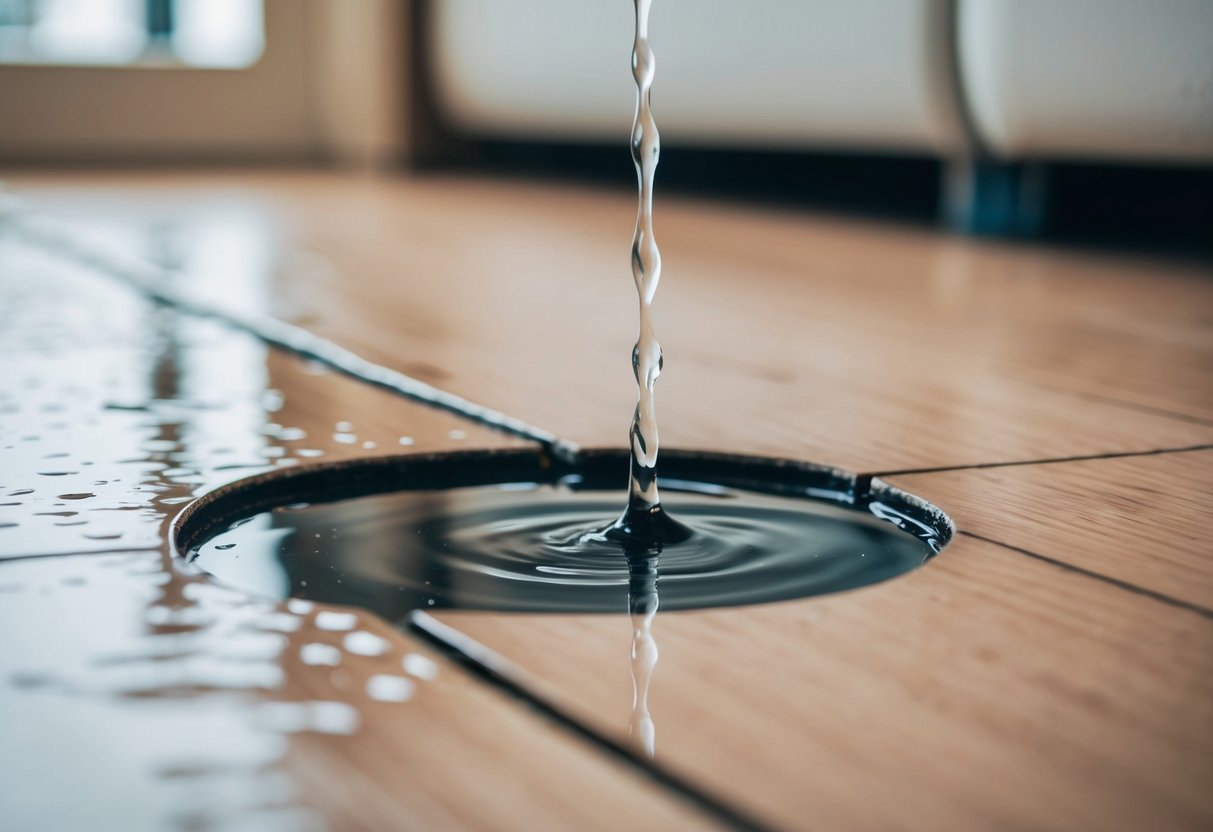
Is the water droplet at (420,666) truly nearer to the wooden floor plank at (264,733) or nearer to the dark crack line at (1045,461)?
the wooden floor plank at (264,733)

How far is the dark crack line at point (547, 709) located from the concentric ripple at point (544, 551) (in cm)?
5

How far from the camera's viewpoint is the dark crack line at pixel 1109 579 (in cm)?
39

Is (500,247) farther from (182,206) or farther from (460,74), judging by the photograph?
(460,74)

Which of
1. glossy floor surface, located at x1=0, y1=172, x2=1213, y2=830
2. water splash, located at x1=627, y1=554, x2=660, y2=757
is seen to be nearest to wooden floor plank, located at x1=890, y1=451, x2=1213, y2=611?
glossy floor surface, located at x1=0, y1=172, x2=1213, y2=830

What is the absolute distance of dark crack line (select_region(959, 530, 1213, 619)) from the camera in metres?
0.39

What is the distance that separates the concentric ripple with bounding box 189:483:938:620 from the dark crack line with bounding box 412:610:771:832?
5cm

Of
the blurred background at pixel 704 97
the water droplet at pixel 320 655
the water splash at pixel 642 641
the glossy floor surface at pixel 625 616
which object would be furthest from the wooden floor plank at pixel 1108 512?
the blurred background at pixel 704 97

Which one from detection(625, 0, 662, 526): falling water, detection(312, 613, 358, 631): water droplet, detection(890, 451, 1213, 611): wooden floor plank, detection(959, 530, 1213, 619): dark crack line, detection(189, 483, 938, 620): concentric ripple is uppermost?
detection(625, 0, 662, 526): falling water

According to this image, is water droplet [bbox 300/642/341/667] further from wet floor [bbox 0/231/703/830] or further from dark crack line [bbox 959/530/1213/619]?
dark crack line [bbox 959/530/1213/619]

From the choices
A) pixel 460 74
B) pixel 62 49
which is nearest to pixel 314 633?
pixel 460 74

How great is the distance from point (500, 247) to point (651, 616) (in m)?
1.22

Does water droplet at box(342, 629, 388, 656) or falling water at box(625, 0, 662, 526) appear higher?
falling water at box(625, 0, 662, 526)

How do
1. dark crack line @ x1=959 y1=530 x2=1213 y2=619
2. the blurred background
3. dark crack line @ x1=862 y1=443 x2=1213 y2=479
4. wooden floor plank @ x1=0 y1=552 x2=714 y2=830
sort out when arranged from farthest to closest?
1. the blurred background
2. dark crack line @ x1=862 y1=443 x2=1213 y2=479
3. dark crack line @ x1=959 y1=530 x2=1213 y2=619
4. wooden floor plank @ x1=0 y1=552 x2=714 y2=830

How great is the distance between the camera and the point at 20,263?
1.27 meters
